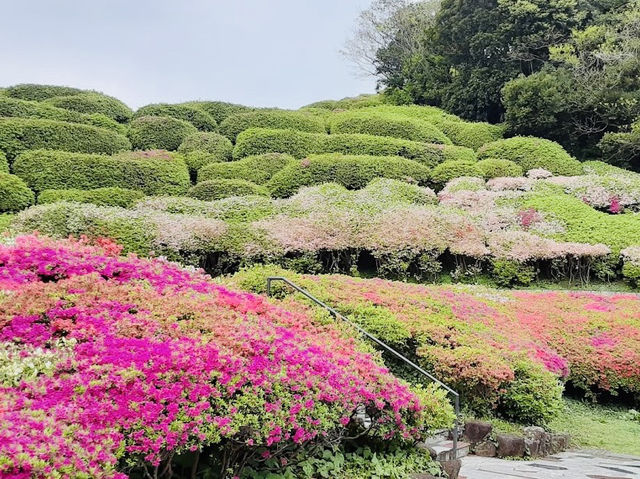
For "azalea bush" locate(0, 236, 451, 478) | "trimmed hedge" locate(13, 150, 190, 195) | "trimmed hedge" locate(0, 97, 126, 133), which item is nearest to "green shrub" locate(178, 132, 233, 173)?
"trimmed hedge" locate(13, 150, 190, 195)

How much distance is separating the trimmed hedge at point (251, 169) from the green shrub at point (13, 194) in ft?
17.2

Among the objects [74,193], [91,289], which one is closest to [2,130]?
[74,193]

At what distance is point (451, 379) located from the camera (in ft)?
21.9

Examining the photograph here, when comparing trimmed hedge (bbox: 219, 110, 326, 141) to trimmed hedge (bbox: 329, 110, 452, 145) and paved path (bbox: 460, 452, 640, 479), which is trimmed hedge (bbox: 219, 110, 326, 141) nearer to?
trimmed hedge (bbox: 329, 110, 452, 145)

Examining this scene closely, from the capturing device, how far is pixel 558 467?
5898 millimetres

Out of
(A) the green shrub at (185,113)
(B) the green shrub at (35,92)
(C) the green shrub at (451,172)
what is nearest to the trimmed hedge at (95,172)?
(A) the green shrub at (185,113)

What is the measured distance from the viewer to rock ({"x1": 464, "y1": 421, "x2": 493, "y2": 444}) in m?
6.32

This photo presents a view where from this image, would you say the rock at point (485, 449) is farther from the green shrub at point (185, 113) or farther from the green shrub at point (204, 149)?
the green shrub at point (185, 113)

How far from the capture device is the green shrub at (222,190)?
654 inches

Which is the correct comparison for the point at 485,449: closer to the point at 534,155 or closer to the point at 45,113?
the point at 534,155

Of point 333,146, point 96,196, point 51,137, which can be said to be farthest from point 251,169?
point 51,137

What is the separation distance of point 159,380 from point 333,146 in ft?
58.2

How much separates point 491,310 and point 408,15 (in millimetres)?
33886

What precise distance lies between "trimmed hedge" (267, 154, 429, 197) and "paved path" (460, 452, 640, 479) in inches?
491
